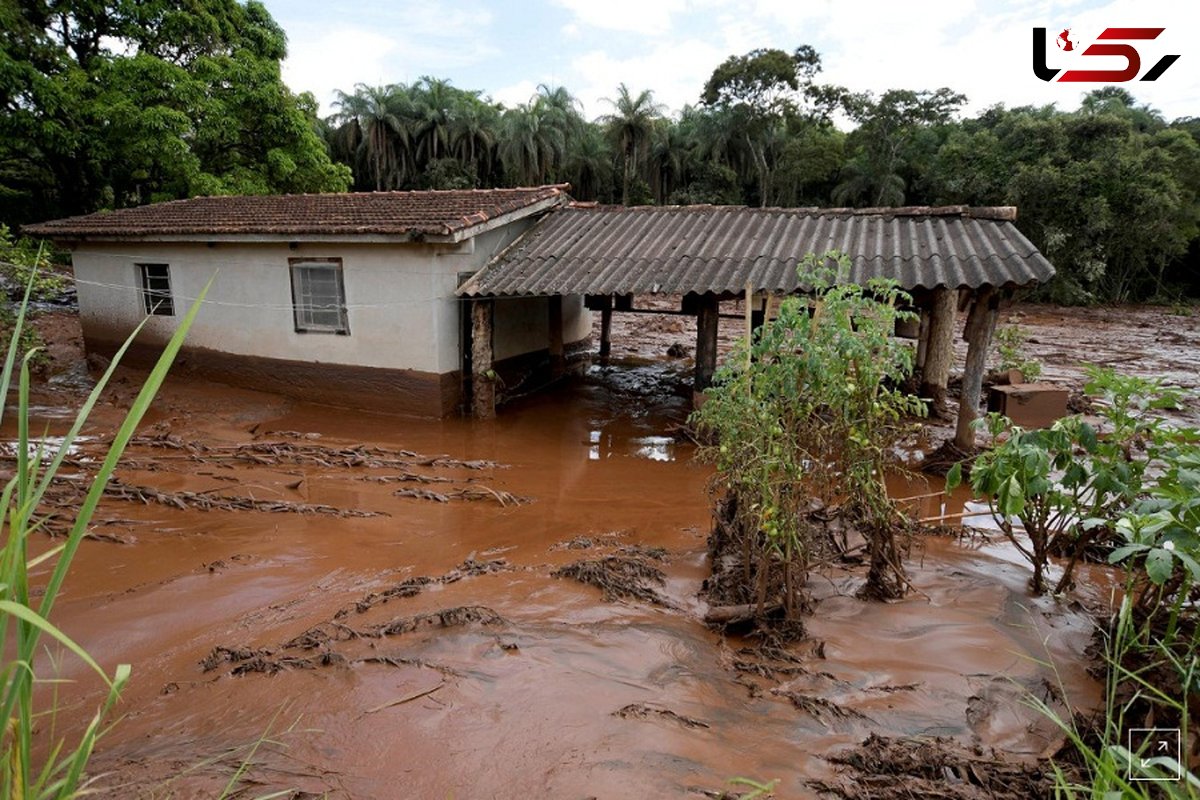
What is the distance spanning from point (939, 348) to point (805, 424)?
7469 mm

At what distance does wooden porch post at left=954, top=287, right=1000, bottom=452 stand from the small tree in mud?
4360 mm

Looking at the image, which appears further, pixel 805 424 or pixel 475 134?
pixel 475 134

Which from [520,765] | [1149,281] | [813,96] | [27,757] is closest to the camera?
[27,757]

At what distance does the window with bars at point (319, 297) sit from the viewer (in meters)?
10.8

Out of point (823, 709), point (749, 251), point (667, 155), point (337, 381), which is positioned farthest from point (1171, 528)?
point (667, 155)

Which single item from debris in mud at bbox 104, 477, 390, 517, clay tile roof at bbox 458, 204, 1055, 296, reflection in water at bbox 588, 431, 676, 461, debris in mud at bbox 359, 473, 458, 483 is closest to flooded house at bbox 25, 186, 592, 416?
clay tile roof at bbox 458, 204, 1055, 296

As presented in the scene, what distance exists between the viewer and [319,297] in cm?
1103

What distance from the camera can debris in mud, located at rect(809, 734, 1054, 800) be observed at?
291 centimetres

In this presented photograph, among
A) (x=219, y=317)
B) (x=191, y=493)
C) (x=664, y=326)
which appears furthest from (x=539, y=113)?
(x=191, y=493)

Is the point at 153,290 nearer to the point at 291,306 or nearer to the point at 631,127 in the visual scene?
the point at 291,306

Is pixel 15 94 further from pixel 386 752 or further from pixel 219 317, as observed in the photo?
pixel 386 752

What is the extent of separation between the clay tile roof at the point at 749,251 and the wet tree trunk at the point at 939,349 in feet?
3.48

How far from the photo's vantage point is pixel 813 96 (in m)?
35.1

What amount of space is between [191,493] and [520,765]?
577 cm
